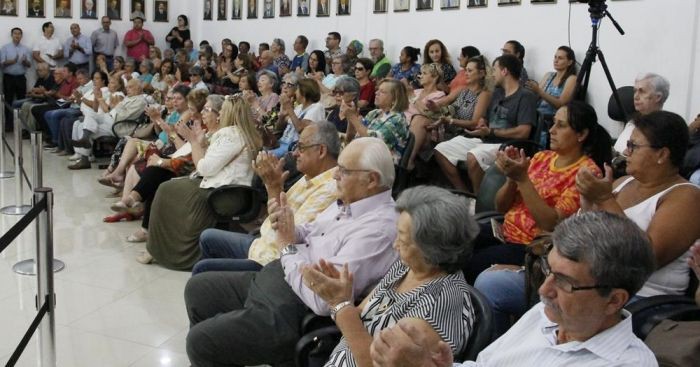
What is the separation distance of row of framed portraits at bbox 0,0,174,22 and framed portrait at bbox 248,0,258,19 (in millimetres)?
2578

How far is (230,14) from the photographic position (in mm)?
14742

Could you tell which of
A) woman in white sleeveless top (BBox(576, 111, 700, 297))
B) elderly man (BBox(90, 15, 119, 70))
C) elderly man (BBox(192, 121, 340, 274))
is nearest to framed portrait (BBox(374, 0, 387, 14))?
elderly man (BBox(90, 15, 119, 70))

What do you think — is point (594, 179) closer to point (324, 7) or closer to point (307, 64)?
point (307, 64)

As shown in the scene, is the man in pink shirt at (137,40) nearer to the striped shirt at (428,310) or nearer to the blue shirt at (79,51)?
the blue shirt at (79,51)

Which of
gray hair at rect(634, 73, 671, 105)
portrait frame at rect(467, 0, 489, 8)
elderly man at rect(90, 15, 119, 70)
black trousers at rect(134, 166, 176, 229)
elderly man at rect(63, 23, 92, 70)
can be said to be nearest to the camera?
gray hair at rect(634, 73, 671, 105)

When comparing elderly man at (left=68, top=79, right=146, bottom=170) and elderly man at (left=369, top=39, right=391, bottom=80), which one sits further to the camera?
elderly man at (left=369, top=39, right=391, bottom=80)

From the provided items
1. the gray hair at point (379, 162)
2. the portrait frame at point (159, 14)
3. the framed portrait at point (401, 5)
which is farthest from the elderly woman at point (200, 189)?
the portrait frame at point (159, 14)

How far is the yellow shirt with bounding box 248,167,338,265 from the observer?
11.8ft

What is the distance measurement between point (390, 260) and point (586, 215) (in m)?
1.09

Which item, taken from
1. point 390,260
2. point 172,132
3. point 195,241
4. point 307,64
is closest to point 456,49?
point 307,64

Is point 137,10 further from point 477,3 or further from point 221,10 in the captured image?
point 477,3

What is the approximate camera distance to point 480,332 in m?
2.31

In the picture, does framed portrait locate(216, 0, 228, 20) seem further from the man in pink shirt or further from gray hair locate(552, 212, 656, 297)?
gray hair locate(552, 212, 656, 297)

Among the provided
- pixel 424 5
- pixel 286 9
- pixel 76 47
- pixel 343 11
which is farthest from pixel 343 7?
pixel 76 47
